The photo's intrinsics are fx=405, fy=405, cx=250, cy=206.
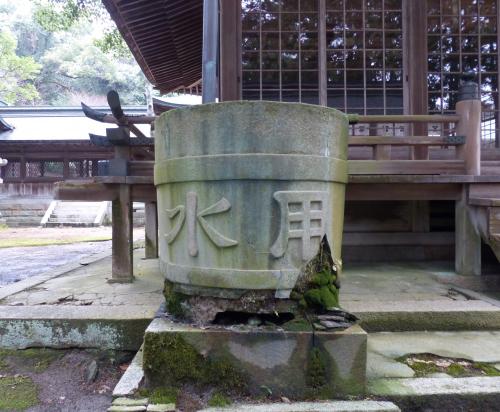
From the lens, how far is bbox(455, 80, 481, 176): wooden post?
4680mm

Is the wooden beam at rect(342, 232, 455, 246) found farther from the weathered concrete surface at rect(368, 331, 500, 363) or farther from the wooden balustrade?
the weathered concrete surface at rect(368, 331, 500, 363)

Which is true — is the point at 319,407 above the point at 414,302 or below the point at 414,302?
below

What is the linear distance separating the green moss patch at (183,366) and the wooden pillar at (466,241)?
139 inches

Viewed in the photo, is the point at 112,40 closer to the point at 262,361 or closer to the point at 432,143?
the point at 432,143

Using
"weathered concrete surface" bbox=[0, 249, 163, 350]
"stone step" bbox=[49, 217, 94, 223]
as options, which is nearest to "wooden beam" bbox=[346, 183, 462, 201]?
"weathered concrete surface" bbox=[0, 249, 163, 350]

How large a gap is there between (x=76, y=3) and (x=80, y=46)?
3076cm

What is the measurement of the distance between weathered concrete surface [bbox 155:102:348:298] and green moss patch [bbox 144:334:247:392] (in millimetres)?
386

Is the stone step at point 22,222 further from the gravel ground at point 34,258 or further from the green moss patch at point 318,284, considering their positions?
the green moss patch at point 318,284

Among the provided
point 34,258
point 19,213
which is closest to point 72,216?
point 19,213

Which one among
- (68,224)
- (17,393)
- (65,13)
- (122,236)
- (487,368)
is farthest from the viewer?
(68,224)

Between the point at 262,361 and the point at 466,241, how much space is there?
3430 mm

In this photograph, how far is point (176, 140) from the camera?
2730 mm

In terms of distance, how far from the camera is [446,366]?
2838 millimetres

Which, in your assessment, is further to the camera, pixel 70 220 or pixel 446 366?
pixel 70 220
